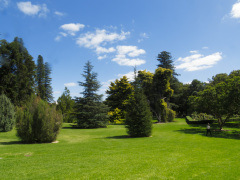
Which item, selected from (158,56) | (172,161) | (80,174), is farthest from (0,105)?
(158,56)

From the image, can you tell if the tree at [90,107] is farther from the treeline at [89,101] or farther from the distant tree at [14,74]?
the distant tree at [14,74]

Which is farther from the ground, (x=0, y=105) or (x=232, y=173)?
(x=0, y=105)

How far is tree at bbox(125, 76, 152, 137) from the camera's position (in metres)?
17.8

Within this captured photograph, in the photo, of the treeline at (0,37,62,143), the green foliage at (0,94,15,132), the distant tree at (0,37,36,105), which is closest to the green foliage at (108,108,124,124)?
the treeline at (0,37,62,143)

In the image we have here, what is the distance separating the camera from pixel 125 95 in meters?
44.2

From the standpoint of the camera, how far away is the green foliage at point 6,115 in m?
23.7

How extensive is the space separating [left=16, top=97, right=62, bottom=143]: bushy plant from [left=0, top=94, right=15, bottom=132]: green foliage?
1089 cm

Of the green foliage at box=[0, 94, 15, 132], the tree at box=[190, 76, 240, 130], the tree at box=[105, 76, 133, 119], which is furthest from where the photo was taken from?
the tree at box=[105, 76, 133, 119]

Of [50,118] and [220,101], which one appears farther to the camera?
[220,101]

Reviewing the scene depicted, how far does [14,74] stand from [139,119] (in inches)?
1071

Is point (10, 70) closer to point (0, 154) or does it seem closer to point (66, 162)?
point (0, 154)

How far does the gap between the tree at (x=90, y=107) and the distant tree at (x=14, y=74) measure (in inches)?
427

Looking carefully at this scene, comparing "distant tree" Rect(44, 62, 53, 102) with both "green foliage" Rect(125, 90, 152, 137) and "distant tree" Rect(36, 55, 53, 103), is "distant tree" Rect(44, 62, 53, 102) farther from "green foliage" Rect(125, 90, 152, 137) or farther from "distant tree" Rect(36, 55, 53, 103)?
"green foliage" Rect(125, 90, 152, 137)

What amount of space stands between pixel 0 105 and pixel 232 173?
27168mm
